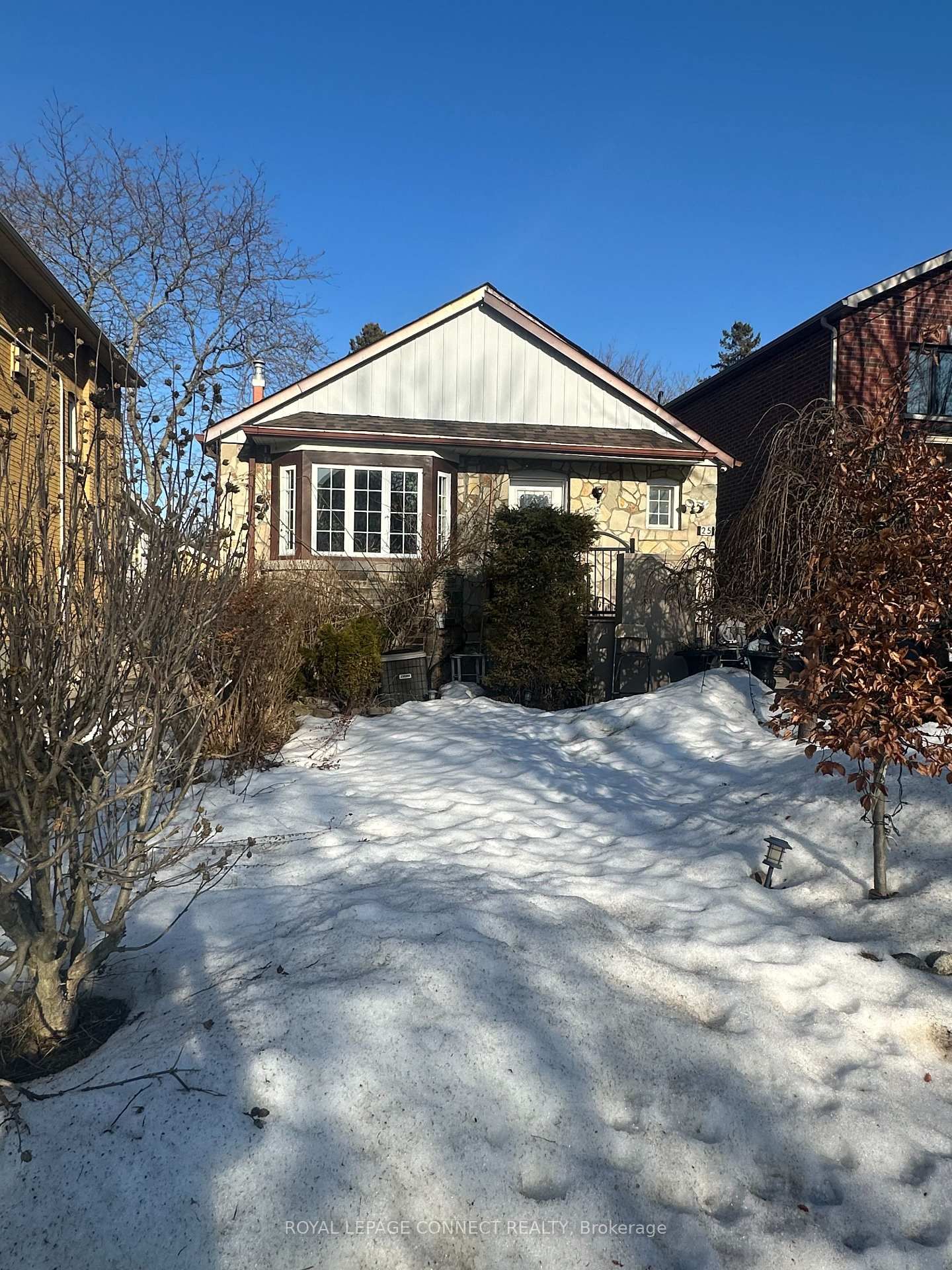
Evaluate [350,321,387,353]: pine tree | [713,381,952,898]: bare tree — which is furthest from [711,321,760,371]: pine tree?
[713,381,952,898]: bare tree

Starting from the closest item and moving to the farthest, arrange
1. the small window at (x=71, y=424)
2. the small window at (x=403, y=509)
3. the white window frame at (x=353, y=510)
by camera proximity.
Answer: the small window at (x=71, y=424) < the white window frame at (x=353, y=510) < the small window at (x=403, y=509)

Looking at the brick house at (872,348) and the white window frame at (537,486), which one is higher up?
the brick house at (872,348)

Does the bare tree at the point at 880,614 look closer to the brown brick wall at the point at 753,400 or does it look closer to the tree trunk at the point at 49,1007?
the tree trunk at the point at 49,1007

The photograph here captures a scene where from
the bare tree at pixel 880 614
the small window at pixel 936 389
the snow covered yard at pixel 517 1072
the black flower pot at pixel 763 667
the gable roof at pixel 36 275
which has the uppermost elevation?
the small window at pixel 936 389

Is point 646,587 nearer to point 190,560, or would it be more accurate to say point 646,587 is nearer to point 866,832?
point 866,832

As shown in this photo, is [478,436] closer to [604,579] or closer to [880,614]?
[604,579]

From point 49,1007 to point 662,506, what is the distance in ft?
41.9

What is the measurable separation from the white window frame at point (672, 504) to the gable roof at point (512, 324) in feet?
2.56

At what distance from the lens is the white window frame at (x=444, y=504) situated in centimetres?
1291

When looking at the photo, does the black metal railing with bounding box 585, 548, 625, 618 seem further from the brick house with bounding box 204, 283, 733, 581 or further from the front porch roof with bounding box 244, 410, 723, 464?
the front porch roof with bounding box 244, 410, 723, 464

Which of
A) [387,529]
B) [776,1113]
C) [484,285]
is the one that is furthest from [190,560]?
[484,285]

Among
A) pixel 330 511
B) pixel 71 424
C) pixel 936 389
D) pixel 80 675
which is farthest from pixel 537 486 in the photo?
pixel 80 675

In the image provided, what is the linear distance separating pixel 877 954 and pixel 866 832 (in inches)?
49.4

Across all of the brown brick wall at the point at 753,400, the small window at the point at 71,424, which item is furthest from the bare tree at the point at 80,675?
the brown brick wall at the point at 753,400
